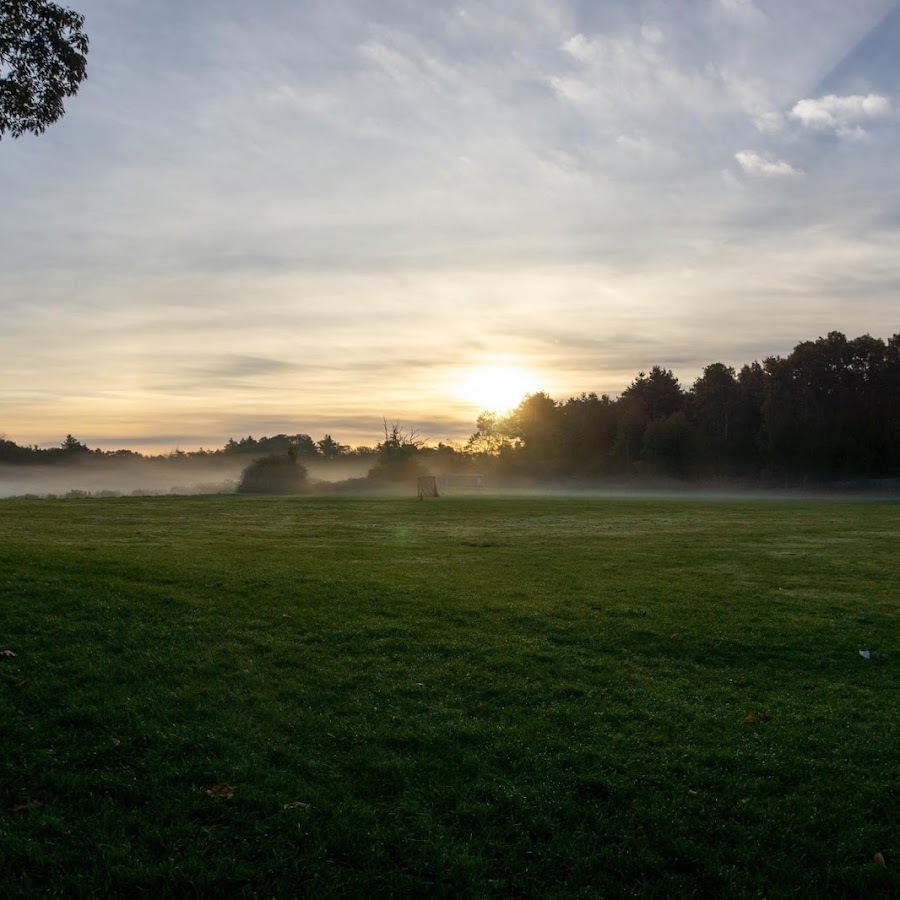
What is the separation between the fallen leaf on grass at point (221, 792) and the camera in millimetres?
6617

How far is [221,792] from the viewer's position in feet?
22.0

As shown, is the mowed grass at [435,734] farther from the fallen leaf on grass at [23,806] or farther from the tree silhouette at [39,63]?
the tree silhouette at [39,63]

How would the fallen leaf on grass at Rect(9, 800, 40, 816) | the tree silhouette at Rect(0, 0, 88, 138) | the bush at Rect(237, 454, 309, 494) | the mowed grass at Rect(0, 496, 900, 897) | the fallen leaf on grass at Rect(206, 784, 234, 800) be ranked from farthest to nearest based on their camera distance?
the bush at Rect(237, 454, 309, 494)
the tree silhouette at Rect(0, 0, 88, 138)
the fallen leaf on grass at Rect(206, 784, 234, 800)
the fallen leaf on grass at Rect(9, 800, 40, 816)
the mowed grass at Rect(0, 496, 900, 897)

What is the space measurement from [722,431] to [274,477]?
2379 inches

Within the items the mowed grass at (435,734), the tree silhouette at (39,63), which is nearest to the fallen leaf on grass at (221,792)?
the mowed grass at (435,734)

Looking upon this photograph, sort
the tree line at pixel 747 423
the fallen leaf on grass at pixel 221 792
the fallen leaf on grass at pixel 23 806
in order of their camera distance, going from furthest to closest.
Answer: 1. the tree line at pixel 747 423
2. the fallen leaf on grass at pixel 221 792
3. the fallen leaf on grass at pixel 23 806

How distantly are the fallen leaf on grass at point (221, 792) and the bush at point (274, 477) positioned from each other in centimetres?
6524

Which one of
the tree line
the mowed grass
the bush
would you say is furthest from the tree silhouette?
the tree line

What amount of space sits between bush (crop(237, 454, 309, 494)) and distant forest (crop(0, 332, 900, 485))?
6.23 feet

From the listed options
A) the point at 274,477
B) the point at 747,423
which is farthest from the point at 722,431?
the point at 274,477

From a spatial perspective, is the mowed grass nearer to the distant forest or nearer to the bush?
the bush

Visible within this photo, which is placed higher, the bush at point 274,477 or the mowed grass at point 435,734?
the bush at point 274,477

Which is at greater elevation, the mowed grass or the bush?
the bush

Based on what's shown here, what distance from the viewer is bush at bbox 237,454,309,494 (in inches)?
2805
